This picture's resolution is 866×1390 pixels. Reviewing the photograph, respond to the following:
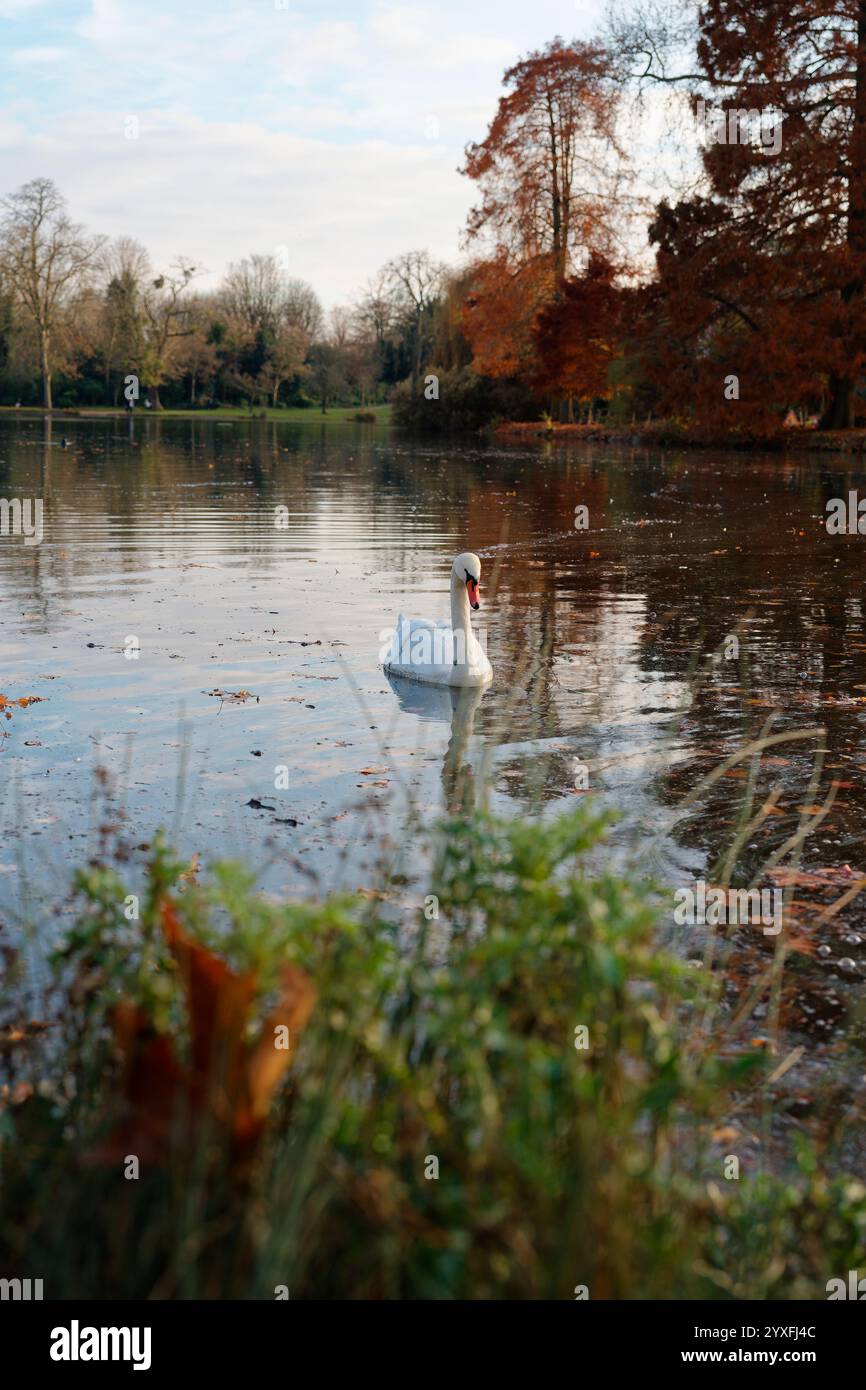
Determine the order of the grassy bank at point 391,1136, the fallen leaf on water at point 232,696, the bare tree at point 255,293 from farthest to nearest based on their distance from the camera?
the bare tree at point 255,293 < the fallen leaf on water at point 232,696 < the grassy bank at point 391,1136

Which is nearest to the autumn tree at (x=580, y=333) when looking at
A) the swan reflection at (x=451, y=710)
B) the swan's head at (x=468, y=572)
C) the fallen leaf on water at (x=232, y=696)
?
the swan's head at (x=468, y=572)

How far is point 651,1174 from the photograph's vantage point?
93.2 inches

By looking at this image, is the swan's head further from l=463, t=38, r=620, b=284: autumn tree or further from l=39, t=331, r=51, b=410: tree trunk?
l=39, t=331, r=51, b=410: tree trunk

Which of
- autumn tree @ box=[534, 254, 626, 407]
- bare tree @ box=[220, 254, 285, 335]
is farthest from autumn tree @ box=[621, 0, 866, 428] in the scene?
bare tree @ box=[220, 254, 285, 335]

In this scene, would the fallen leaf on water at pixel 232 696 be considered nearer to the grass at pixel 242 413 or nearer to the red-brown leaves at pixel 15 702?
the red-brown leaves at pixel 15 702

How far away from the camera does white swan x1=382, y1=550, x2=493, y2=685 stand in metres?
8.66

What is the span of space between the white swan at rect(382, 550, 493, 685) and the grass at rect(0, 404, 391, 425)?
6882 cm

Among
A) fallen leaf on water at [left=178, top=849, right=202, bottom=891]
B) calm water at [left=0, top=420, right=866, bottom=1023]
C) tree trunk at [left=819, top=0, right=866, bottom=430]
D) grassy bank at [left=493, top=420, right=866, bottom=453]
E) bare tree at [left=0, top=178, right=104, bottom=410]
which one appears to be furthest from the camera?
bare tree at [left=0, top=178, right=104, bottom=410]

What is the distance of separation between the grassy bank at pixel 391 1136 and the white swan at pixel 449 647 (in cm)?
579

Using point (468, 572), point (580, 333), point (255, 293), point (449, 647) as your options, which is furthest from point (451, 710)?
point (255, 293)

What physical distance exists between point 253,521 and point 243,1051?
17.7m

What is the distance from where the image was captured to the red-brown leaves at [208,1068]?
7.70ft
